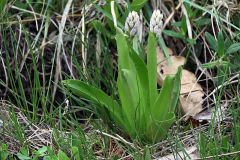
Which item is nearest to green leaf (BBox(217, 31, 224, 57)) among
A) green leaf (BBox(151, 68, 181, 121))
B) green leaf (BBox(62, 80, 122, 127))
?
green leaf (BBox(151, 68, 181, 121))

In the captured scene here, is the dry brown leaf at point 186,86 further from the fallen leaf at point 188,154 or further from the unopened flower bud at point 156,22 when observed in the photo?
the unopened flower bud at point 156,22

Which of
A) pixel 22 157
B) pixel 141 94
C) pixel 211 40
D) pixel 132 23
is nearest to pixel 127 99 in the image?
pixel 141 94

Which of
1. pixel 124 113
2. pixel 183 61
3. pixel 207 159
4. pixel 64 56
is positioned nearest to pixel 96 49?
pixel 64 56

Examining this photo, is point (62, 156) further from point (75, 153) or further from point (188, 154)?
point (188, 154)

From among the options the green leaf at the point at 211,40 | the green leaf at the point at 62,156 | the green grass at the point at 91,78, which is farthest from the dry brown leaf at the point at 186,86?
the green leaf at the point at 62,156

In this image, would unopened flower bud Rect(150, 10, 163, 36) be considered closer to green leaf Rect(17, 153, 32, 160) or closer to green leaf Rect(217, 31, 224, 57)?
green leaf Rect(217, 31, 224, 57)
